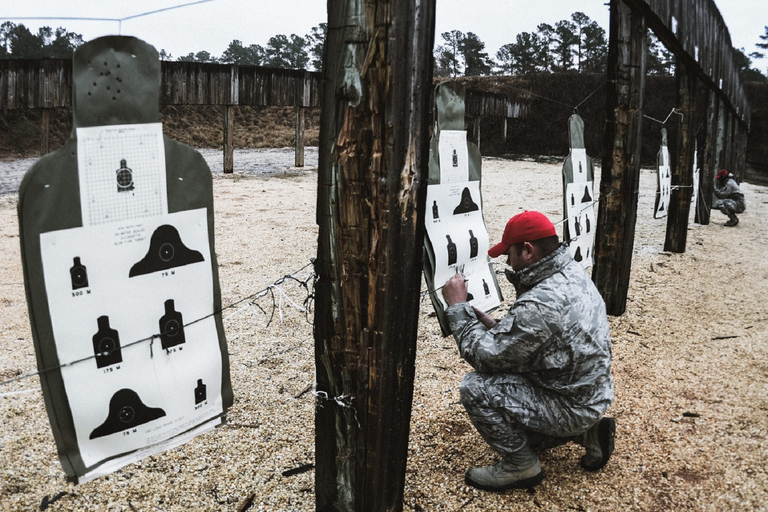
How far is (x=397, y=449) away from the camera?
242 cm

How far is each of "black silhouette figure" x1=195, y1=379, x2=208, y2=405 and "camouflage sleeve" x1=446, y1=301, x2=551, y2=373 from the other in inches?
45.9

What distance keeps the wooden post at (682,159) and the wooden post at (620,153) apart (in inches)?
130

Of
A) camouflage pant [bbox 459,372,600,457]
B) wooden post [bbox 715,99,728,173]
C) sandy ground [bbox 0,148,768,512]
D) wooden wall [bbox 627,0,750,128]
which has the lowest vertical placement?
sandy ground [bbox 0,148,768,512]

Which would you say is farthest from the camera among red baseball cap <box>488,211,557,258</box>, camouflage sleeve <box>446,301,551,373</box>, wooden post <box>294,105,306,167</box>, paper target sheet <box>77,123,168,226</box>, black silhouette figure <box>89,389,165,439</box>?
→ wooden post <box>294,105,306,167</box>

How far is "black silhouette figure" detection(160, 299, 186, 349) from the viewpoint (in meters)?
2.03

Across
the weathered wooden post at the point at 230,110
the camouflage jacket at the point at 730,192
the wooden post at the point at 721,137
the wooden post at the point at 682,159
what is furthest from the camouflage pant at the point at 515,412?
the weathered wooden post at the point at 230,110

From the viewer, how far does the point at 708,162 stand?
423 inches

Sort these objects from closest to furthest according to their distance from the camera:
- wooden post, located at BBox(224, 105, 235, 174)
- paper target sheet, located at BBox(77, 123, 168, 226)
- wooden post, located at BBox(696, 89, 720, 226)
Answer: paper target sheet, located at BBox(77, 123, 168, 226) < wooden post, located at BBox(696, 89, 720, 226) < wooden post, located at BBox(224, 105, 235, 174)

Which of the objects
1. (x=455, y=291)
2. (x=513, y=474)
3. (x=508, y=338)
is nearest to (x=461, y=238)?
(x=455, y=291)

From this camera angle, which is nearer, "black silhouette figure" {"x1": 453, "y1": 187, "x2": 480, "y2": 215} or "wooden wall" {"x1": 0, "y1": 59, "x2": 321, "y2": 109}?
"black silhouette figure" {"x1": 453, "y1": 187, "x2": 480, "y2": 215}

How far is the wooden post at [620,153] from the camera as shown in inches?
201

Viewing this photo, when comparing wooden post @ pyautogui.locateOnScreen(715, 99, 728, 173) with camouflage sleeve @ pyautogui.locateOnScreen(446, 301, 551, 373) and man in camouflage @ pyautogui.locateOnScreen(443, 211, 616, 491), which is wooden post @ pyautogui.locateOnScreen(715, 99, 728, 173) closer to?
man in camouflage @ pyautogui.locateOnScreen(443, 211, 616, 491)

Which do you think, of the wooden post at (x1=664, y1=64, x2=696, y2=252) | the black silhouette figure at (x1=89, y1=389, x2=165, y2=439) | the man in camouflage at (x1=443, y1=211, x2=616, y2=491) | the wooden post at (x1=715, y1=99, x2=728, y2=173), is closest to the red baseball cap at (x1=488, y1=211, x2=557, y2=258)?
the man in camouflage at (x1=443, y1=211, x2=616, y2=491)

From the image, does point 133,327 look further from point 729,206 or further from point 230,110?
point 230,110
